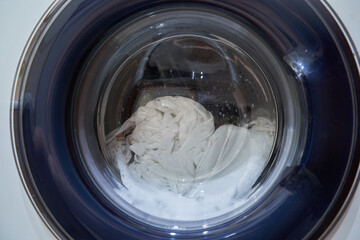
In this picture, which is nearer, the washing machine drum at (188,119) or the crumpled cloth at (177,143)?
the washing machine drum at (188,119)

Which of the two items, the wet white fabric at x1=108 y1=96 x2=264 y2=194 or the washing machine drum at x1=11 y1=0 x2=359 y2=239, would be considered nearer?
the washing machine drum at x1=11 y1=0 x2=359 y2=239

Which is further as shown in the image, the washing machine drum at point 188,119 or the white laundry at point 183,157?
the white laundry at point 183,157

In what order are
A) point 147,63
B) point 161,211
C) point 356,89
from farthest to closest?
point 147,63 < point 161,211 < point 356,89

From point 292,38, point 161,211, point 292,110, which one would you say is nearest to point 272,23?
point 292,38

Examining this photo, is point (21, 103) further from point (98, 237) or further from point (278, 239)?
point (278, 239)

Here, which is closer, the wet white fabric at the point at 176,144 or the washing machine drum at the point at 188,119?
the washing machine drum at the point at 188,119
